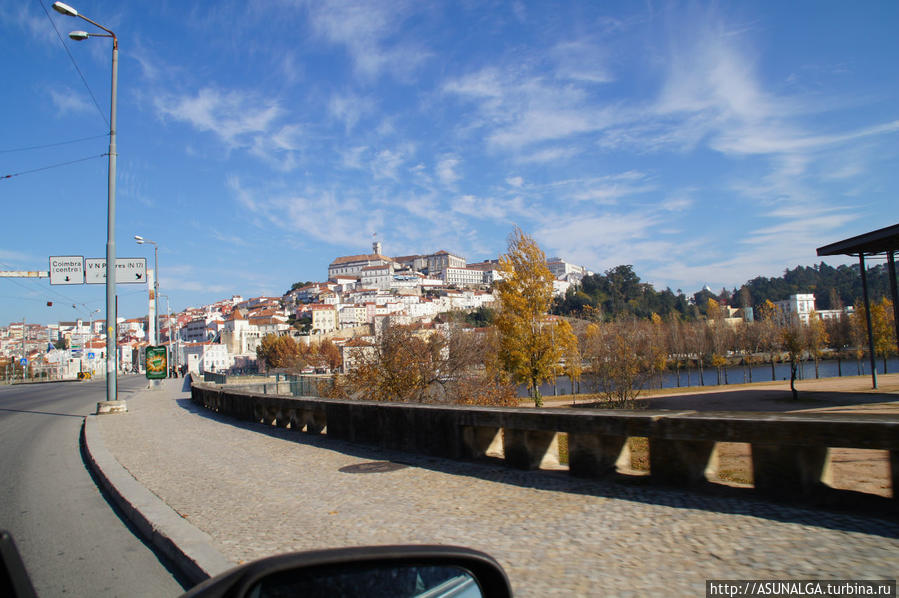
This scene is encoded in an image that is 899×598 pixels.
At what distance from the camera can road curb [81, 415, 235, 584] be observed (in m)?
4.39

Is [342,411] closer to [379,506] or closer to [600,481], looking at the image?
[379,506]

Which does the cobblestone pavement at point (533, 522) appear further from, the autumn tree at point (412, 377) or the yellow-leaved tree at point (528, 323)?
the yellow-leaved tree at point (528, 323)

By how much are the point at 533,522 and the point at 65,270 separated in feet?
84.4

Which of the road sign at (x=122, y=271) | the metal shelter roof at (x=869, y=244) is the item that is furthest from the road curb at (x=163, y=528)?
the metal shelter roof at (x=869, y=244)

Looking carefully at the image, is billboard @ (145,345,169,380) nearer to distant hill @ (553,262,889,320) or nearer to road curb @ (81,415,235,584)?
road curb @ (81,415,235,584)

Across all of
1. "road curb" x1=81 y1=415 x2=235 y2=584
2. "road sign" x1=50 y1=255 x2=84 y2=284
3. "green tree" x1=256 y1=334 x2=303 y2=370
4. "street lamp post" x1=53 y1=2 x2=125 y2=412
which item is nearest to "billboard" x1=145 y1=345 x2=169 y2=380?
"road sign" x1=50 y1=255 x2=84 y2=284

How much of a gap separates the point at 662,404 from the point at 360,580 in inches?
1368

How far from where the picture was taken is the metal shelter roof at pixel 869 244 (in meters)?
23.9

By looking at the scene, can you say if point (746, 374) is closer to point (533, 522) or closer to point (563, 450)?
point (563, 450)

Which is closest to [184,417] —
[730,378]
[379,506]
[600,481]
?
[379,506]

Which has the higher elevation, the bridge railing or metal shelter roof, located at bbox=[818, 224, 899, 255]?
metal shelter roof, located at bbox=[818, 224, 899, 255]

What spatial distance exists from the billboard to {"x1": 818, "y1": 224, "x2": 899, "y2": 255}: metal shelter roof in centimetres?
3214

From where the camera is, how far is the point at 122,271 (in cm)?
2295

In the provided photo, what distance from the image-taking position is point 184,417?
56.2 feet
